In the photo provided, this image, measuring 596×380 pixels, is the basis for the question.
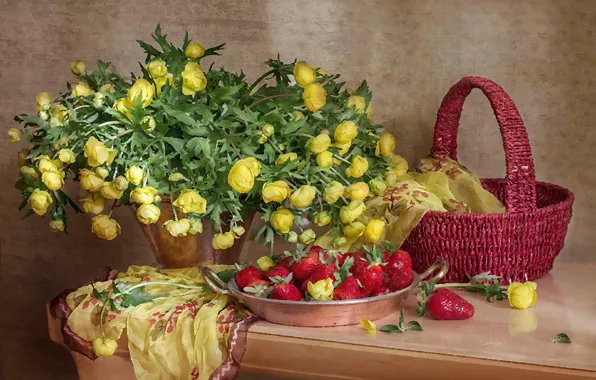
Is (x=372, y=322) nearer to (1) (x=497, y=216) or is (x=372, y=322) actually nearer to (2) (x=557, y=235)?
(1) (x=497, y=216)

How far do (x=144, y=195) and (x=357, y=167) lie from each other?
0.34 meters

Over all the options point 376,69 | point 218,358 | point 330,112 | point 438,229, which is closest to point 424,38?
point 376,69

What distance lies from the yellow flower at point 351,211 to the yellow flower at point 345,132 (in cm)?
10

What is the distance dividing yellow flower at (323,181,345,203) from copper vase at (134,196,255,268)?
0.16 meters

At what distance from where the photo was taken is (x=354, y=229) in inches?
49.8

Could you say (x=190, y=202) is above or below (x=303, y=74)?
below

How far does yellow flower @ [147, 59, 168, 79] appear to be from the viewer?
1218 millimetres

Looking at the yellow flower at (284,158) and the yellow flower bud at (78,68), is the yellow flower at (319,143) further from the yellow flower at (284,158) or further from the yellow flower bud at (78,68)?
the yellow flower bud at (78,68)

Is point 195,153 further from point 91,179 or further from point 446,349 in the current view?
A: point 446,349

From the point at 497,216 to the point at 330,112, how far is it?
32 cm

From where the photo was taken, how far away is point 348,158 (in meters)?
1.33

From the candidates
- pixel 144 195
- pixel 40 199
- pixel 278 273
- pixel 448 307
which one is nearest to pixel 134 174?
pixel 144 195

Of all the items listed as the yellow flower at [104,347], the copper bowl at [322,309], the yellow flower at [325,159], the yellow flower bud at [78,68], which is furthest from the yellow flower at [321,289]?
the yellow flower bud at [78,68]

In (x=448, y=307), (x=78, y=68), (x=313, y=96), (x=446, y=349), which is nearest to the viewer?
(x=446, y=349)
